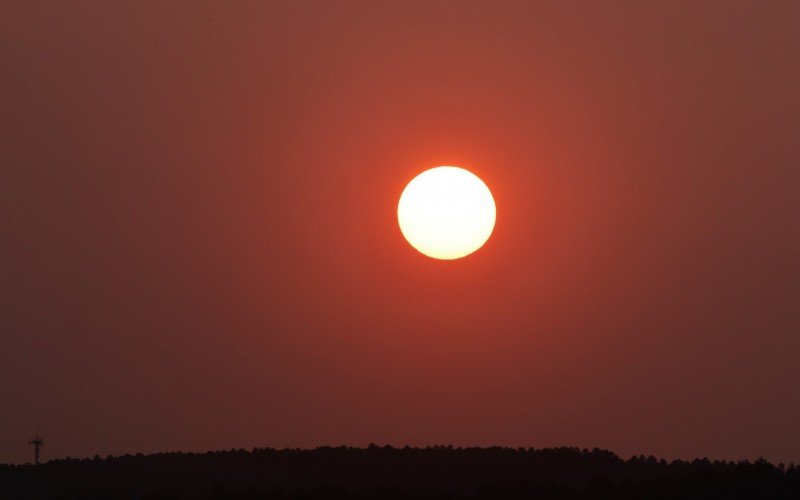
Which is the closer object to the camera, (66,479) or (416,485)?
(416,485)

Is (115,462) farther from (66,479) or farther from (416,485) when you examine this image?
(416,485)

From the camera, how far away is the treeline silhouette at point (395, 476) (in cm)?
6278

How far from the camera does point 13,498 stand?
7819 centimetres

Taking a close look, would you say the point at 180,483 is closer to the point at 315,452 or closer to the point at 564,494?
the point at 315,452

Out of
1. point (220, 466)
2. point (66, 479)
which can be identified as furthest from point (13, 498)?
point (220, 466)

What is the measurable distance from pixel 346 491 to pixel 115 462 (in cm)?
2706

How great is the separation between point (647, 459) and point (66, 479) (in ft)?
93.0

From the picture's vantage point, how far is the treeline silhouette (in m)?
62.8

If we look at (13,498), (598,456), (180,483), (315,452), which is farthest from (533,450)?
(13,498)

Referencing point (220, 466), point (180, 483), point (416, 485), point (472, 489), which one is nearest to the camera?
point (472, 489)

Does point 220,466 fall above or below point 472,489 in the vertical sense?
above

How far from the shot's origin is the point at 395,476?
7575 cm

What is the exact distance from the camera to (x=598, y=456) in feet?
268

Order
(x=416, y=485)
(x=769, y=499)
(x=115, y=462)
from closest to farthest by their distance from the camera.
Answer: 1. (x=769, y=499)
2. (x=416, y=485)
3. (x=115, y=462)
